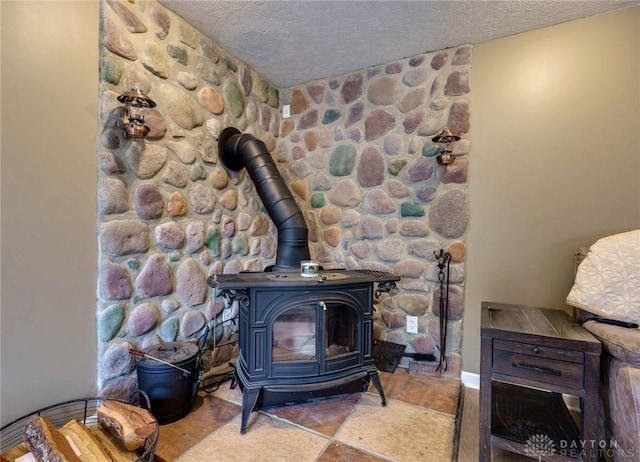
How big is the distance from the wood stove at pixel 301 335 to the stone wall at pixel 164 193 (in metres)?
0.43

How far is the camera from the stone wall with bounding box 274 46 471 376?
7.15 feet

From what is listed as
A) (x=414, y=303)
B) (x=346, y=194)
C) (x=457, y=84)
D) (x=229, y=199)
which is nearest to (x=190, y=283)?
(x=229, y=199)

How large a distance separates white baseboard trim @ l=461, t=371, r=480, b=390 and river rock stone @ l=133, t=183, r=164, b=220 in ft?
7.57

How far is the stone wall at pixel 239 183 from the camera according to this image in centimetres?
164

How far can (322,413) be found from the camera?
69.1 inches

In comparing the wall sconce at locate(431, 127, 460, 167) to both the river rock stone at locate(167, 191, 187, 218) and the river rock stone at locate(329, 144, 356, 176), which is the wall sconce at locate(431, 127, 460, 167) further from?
the river rock stone at locate(167, 191, 187, 218)

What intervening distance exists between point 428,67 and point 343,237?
4.75 feet

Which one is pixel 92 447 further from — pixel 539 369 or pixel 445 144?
pixel 445 144

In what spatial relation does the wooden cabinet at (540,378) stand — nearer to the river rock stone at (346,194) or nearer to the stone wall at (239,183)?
the stone wall at (239,183)

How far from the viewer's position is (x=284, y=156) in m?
2.83

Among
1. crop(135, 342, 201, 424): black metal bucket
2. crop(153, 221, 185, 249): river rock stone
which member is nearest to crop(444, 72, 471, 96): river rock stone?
crop(153, 221, 185, 249): river rock stone

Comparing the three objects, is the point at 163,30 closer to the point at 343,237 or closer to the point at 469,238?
the point at 343,237

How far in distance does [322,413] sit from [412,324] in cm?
95

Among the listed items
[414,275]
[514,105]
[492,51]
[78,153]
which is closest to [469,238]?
[414,275]
